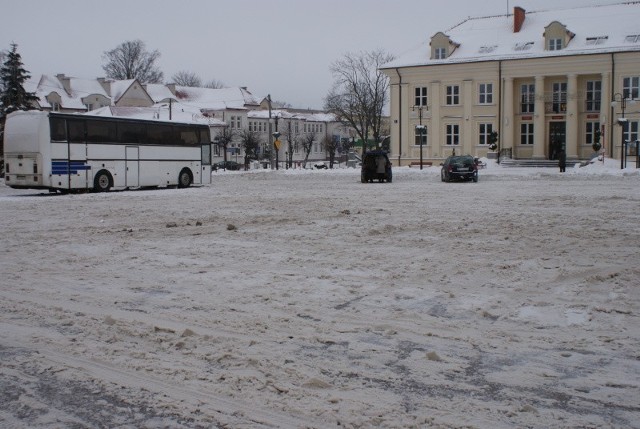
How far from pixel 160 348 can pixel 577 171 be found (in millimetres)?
46091

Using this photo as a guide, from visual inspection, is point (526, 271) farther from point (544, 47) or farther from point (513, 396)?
point (544, 47)

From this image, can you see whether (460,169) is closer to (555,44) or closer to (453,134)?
(453,134)

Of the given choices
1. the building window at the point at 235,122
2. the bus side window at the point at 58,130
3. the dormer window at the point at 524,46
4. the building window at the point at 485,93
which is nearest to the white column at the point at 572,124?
the dormer window at the point at 524,46

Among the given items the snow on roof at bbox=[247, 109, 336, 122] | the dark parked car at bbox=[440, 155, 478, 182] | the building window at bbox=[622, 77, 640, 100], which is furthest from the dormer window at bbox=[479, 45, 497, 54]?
the snow on roof at bbox=[247, 109, 336, 122]

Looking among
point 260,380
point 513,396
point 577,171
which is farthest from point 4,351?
point 577,171

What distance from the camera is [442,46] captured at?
223 feet

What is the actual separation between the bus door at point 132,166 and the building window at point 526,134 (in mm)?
42180

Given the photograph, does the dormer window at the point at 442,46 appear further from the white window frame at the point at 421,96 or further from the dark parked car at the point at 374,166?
the dark parked car at the point at 374,166

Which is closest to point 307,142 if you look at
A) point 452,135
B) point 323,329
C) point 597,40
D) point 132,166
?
point 452,135

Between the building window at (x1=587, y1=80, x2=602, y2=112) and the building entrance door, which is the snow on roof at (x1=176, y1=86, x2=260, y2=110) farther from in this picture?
the building window at (x1=587, y1=80, x2=602, y2=112)

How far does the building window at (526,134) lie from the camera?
66387 mm

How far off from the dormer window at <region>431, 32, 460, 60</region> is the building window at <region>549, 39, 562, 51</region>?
29.1ft

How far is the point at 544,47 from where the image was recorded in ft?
209

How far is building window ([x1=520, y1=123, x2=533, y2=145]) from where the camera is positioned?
218 feet
